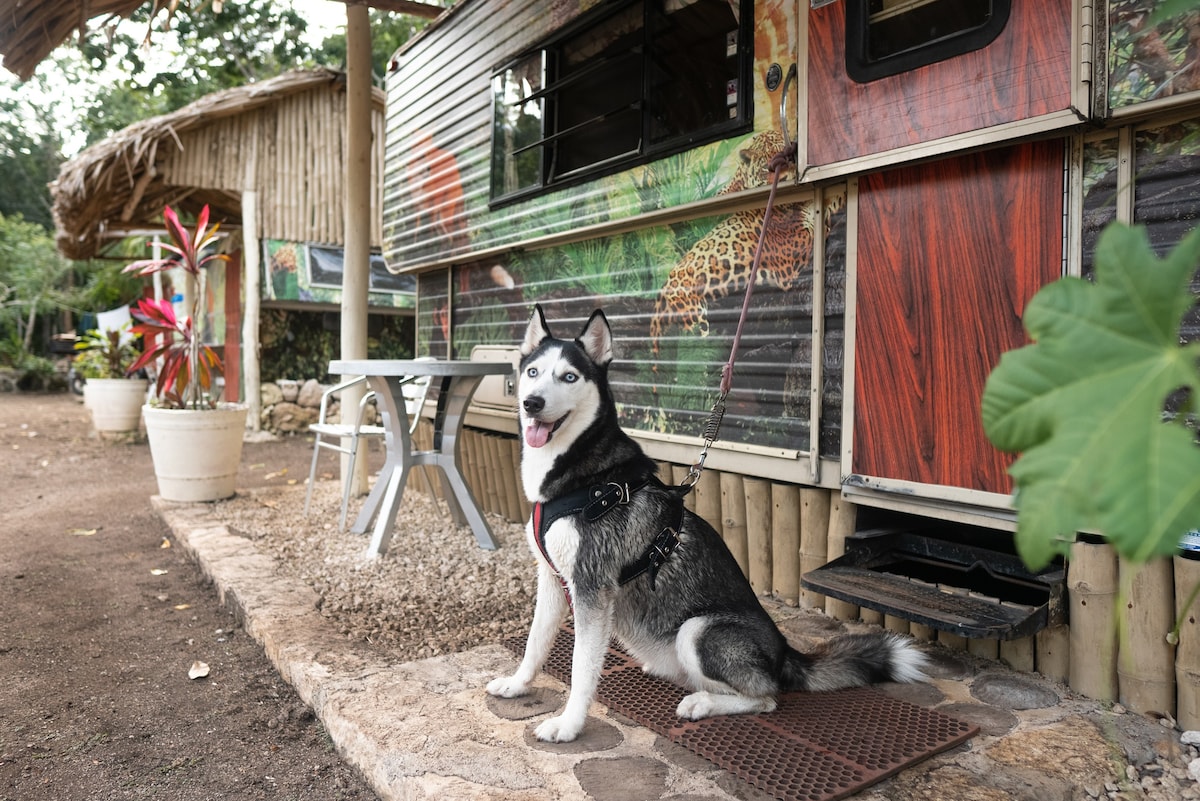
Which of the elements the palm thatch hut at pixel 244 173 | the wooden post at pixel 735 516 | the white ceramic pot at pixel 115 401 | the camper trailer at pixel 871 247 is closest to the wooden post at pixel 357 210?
the camper trailer at pixel 871 247

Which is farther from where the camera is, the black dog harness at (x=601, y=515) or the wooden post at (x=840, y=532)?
the wooden post at (x=840, y=532)

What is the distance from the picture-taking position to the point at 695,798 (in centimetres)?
188

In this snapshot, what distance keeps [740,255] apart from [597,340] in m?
1.54

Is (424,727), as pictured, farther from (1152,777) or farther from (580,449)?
(1152,777)

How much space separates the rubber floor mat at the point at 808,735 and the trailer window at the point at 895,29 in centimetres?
235

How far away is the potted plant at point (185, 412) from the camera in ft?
18.4

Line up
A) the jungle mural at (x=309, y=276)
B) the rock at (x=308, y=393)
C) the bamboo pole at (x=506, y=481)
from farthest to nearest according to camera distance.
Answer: the rock at (x=308, y=393) < the jungle mural at (x=309, y=276) < the bamboo pole at (x=506, y=481)

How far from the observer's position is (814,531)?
3420mm

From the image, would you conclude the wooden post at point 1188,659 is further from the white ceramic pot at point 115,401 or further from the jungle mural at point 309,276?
the white ceramic pot at point 115,401

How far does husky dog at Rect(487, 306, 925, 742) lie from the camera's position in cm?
221

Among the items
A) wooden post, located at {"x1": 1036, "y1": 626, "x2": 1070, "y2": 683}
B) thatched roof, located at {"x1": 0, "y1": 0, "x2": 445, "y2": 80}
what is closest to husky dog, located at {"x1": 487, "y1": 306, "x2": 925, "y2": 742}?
wooden post, located at {"x1": 1036, "y1": 626, "x2": 1070, "y2": 683}

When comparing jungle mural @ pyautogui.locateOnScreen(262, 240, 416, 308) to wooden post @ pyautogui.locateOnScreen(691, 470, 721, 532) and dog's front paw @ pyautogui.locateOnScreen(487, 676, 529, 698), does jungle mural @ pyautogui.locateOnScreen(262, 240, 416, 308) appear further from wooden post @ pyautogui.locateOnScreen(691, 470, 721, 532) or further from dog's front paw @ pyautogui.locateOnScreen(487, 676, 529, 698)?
dog's front paw @ pyautogui.locateOnScreen(487, 676, 529, 698)

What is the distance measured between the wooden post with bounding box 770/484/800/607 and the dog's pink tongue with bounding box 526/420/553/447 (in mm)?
1578

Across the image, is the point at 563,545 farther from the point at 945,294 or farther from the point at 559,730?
the point at 945,294
